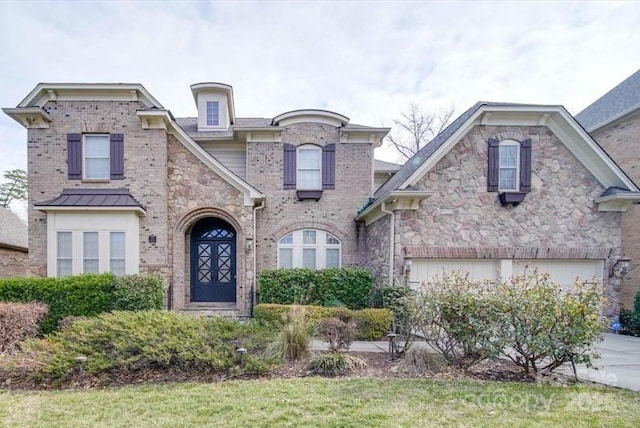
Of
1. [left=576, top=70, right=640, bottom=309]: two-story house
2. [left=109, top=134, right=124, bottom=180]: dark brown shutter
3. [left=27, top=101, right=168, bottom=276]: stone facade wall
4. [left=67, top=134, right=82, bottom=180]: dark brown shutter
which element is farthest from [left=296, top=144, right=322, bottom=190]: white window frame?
[left=576, top=70, right=640, bottom=309]: two-story house

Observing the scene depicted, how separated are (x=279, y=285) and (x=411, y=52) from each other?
8607 millimetres

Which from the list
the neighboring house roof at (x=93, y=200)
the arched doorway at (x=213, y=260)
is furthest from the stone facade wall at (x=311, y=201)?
the neighboring house roof at (x=93, y=200)

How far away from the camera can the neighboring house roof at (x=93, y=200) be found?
360 inches

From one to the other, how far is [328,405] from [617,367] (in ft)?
18.6

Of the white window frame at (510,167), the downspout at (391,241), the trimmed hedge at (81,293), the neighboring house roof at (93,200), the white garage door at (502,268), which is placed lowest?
the trimmed hedge at (81,293)

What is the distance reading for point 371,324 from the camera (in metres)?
7.87

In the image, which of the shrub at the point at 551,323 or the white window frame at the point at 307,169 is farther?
the white window frame at the point at 307,169

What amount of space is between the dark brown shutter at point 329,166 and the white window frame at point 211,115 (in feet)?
15.5

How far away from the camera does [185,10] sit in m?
9.67

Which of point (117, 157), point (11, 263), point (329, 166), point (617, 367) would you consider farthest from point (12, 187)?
point (617, 367)

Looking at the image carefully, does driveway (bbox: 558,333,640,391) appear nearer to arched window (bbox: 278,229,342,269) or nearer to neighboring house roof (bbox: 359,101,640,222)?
neighboring house roof (bbox: 359,101,640,222)

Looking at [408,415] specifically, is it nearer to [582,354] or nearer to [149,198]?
[582,354]

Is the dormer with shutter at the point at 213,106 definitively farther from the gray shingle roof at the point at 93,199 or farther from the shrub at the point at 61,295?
the shrub at the point at 61,295

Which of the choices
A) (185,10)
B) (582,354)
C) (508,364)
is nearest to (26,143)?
(185,10)
